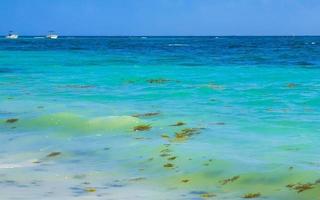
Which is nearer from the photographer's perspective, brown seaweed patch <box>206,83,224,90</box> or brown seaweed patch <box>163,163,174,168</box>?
brown seaweed patch <box>163,163,174,168</box>

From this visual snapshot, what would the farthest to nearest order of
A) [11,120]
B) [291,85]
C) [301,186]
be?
[291,85] → [11,120] → [301,186]

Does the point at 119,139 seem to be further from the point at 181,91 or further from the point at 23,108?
the point at 181,91

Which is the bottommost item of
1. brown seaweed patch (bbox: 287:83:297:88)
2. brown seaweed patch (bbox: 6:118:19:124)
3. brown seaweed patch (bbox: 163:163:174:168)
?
brown seaweed patch (bbox: 163:163:174:168)

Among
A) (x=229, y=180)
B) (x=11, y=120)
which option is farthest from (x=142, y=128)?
(x=229, y=180)

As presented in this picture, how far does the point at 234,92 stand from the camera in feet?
68.0

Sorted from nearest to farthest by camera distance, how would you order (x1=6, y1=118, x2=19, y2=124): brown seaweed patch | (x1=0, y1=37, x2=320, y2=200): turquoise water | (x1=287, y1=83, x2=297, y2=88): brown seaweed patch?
(x1=0, y1=37, x2=320, y2=200): turquoise water, (x1=6, y1=118, x2=19, y2=124): brown seaweed patch, (x1=287, y1=83, x2=297, y2=88): brown seaweed patch

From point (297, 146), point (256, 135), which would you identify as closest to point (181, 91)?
point (256, 135)

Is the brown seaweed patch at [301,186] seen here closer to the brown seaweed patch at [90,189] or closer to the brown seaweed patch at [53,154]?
the brown seaweed patch at [90,189]

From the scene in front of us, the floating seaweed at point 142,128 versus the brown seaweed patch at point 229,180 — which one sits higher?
the floating seaweed at point 142,128

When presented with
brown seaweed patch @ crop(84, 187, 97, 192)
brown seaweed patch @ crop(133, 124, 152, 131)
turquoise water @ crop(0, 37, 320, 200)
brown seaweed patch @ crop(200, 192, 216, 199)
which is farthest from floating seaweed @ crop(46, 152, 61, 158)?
brown seaweed patch @ crop(200, 192, 216, 199)

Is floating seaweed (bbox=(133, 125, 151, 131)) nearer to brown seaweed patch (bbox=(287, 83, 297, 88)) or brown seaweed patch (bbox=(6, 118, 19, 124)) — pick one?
brown seaweed patch (bbox=(6, 118, 19, 124))

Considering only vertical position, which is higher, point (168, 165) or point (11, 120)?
point (11, 120)

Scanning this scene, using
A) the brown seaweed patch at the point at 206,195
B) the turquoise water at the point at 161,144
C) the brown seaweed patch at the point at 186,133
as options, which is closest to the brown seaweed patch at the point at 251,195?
the turquoise water at the point at 161,144

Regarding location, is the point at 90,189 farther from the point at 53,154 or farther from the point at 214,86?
the point at 214,86
